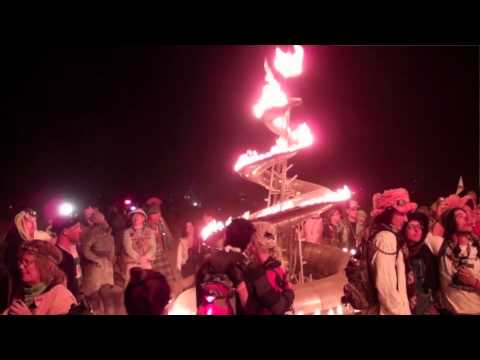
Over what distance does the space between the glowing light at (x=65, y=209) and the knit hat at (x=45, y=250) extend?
52 cm

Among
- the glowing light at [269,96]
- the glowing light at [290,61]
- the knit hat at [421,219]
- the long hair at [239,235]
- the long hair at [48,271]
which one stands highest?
the glowing light at [290,61]

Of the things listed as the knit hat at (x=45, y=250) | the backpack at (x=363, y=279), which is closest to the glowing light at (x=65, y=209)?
the knit hat at (x=45, y=250)

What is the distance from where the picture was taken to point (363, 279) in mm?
4316

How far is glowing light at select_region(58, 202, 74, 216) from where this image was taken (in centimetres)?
524

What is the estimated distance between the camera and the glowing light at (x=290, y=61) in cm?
558

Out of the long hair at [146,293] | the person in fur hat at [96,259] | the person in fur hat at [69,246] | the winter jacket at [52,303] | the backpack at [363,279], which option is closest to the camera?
the long hair at [146,293]

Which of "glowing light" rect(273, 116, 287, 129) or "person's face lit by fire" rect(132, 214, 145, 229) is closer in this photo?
"person's face lit by fire" rect(132, 214, 145, 229)

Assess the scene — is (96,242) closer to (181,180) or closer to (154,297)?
(181,180)

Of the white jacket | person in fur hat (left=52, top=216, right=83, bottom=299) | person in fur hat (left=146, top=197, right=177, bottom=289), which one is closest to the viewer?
the white jacket

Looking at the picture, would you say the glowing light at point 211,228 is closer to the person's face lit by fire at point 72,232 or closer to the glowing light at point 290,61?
the person's face lit by fire at point 72,232

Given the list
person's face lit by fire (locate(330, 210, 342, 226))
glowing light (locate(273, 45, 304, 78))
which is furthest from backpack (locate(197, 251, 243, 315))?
person's face lit by fire (locate(330, 210, 342, 226))

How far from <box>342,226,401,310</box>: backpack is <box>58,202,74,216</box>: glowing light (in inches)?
104

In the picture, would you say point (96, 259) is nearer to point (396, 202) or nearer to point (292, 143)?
point (292, 143)

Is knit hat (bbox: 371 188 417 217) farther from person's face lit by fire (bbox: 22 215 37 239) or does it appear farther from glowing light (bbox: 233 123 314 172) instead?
person's face lit by fire (bbox: 22 215 37 239)
